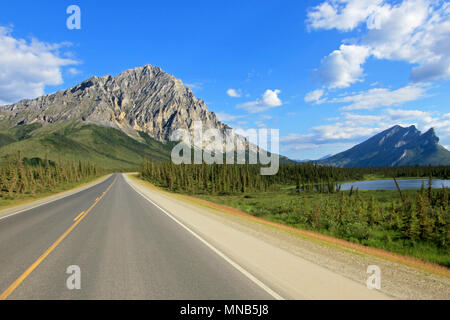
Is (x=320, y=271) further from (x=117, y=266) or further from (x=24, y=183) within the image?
(x=24, y=183)

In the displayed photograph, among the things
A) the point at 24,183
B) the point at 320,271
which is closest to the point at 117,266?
the point at 320,271

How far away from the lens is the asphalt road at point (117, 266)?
519 cm

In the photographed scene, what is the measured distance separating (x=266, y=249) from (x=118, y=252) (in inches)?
186

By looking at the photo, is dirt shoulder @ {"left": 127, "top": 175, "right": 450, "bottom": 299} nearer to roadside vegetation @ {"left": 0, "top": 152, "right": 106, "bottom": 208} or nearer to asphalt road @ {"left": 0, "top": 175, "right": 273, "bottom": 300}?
asphalt road @ {"left": 0, "top": 175, "right": 273, "bottom": 300}

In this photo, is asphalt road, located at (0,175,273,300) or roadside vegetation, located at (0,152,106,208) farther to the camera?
roadside vegetation, located at (0,152,106,208)

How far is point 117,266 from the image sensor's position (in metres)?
6.74

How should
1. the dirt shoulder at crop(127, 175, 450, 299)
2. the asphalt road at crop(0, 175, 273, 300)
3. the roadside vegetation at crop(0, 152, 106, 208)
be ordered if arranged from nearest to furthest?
the asphalt road at crop(0, 175, 273, 300)
the dirt shoulder at crop(127, 175, 450, 299)
the roadside vegetation at crop(0, 152, 106, 208)

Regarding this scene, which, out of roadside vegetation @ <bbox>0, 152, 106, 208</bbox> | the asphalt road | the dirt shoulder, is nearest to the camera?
the asphalt road

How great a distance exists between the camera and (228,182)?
86500 mm

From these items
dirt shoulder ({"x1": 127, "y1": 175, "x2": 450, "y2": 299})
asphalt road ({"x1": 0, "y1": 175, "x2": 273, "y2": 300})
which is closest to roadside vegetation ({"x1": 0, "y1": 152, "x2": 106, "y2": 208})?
asphalt road ({"x1": 0, "y1": 175, "x2": 273, "y2": 300})

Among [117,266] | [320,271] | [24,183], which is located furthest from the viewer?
[24,183]

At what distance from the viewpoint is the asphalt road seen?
519 centimetres

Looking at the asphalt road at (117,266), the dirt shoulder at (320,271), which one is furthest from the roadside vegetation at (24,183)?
the dirt shoulder at (320,271)
